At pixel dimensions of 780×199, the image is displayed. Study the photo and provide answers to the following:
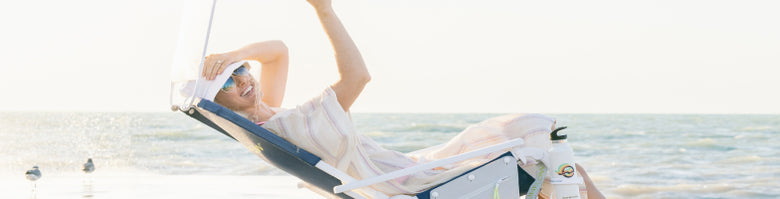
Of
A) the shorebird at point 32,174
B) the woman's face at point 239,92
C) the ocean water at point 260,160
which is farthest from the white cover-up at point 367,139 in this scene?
the shorebird at point 32,174

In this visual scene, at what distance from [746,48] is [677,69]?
2.37m

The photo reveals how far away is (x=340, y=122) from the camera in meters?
2.54

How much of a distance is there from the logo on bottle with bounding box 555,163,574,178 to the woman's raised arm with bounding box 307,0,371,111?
2.06ft

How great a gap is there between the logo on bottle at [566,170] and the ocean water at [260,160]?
3722 mm

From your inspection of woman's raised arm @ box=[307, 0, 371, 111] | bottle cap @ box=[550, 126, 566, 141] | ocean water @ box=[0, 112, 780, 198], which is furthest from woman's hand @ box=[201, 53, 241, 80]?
ocean water @ box=[0, 112, 780, 198]

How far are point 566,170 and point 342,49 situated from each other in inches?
29.0

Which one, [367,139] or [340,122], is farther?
[367,139]

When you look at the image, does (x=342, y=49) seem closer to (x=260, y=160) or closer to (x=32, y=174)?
(x=32, y=174)

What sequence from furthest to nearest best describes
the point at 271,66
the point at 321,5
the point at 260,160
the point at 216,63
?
the point at 260,160
the point at 271,66
the point at 216,63
the point at 321,5

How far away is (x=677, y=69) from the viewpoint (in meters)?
29.6

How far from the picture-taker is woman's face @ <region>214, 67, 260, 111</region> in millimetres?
2625

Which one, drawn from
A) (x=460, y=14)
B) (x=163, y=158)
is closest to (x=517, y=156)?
(x=163, y=158)

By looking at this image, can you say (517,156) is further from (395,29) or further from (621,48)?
(621,48)

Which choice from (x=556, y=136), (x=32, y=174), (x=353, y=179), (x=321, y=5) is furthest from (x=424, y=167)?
(x=32, y=174)
